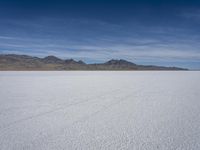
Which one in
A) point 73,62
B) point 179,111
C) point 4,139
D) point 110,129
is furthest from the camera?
point 73,62

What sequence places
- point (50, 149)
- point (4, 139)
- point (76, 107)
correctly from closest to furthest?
point (50, 149), point (4, 139), point (76, 107)

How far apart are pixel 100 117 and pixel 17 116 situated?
1637mm

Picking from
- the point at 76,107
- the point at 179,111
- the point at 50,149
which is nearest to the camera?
the point at 50,149

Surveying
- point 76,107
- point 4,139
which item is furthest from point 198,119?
point 4,139

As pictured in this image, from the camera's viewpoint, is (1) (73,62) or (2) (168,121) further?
(1) (73,62)

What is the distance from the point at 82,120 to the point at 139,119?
3.62ft

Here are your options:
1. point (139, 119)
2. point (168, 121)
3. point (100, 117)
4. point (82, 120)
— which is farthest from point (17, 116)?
point (168, 121)

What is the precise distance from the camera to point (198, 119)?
16.5ft

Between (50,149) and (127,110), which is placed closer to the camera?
(50,149)

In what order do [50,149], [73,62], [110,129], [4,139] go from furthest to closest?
[73,62] → [110,129] → [4,139] → [50,149]

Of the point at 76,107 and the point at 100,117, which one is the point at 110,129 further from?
the point at 76,107

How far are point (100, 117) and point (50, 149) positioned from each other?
6.67 feet

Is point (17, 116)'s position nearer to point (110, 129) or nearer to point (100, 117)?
point (100, 117)

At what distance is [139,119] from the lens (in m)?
5.06
